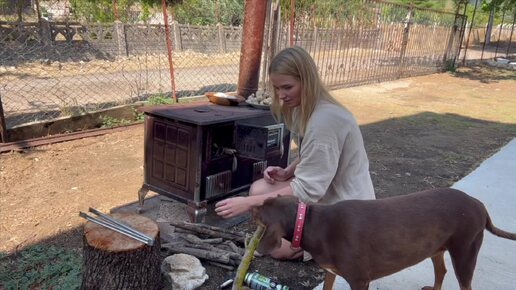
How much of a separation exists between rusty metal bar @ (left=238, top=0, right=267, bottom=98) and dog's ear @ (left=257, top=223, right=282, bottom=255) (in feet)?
10.0

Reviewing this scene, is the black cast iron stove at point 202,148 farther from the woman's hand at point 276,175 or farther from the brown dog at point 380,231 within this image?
the brown dog at point 380,231

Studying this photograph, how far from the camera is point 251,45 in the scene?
4996mm

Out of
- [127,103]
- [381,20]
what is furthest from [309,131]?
[381,20]

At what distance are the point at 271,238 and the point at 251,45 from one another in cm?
330

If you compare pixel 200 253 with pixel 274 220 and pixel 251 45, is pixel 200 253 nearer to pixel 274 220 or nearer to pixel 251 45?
pixel 274 220

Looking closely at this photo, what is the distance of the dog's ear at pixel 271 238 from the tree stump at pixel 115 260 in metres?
0.85

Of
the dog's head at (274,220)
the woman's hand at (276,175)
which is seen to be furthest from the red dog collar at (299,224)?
the woman's hand at (276,175)

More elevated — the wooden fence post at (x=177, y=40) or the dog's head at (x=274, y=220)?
the wooden fence post at (x=177, y=40)

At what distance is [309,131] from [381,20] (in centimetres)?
1054

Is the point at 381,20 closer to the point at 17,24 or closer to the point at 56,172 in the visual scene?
the point at 17,24

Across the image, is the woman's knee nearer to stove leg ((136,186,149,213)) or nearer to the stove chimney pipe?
stove leg ((136,186,149,213))

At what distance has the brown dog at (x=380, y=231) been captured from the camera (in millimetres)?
A: 2174

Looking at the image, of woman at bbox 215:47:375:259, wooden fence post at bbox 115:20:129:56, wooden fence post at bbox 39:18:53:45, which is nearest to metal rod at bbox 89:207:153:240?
woman at bbox 215:47:375:259

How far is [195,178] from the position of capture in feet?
11.3
